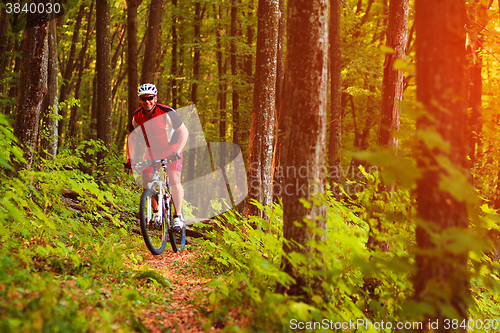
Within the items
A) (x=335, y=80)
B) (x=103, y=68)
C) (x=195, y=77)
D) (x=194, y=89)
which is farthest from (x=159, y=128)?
(x=194, y=89)

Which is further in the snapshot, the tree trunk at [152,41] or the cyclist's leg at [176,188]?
the tree trunk at [152,41]

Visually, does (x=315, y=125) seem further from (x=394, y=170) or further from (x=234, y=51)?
(x=234, y=51)

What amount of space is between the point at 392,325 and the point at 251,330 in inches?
84.7

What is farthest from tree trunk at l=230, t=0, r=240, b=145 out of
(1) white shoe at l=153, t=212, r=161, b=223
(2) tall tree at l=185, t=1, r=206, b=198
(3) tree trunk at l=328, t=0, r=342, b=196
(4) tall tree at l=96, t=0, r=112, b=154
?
(1) white shoe at l=153, t=212, r=161, b=223

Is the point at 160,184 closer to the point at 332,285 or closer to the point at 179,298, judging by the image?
the point at 179,298

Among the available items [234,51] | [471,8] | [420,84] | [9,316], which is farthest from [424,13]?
[234,51]

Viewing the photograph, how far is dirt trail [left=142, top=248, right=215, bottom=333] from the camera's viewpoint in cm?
338

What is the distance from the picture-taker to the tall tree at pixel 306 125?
3.71 m

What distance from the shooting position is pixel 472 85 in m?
14.7

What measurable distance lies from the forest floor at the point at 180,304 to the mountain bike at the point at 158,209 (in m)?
0.37

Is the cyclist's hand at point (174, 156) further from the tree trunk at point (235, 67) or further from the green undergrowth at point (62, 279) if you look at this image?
the tree trunk at point (235, 67)

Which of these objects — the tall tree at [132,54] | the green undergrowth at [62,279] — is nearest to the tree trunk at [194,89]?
the tall tree at [132,54]

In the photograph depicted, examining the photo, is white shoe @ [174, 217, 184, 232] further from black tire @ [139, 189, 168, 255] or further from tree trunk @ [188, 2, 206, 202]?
tree trunk @ [188, 2, 206, 202]

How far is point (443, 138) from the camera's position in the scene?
2.81 m
